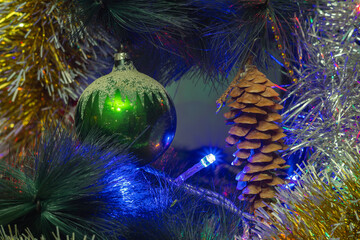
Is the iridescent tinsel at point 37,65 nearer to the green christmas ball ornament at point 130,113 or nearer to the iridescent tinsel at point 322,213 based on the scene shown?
the green christmas ball ornament at point 130,113

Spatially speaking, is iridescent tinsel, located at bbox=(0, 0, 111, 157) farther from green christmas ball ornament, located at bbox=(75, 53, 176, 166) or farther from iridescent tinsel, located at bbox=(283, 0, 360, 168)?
iridescent tinsel, located at bbox=(283, 0, 360, 168)

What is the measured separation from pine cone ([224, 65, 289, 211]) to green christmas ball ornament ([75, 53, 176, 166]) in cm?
9

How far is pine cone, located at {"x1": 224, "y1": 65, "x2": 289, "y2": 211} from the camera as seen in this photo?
41cm

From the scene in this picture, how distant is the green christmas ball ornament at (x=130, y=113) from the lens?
39 cm

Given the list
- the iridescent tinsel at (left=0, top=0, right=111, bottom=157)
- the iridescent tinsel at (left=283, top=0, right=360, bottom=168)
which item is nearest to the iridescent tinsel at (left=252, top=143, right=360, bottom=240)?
the iridescent tinsel at (left=283, top=0, right=360, bottom=168)

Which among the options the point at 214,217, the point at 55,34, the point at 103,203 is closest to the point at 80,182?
the point at 103,203

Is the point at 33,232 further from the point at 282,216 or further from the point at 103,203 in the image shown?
the point at 282,216

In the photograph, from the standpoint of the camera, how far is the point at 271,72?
1.63 ft

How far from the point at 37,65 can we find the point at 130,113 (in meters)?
0.18

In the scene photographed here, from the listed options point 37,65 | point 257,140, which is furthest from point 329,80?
point 37,65

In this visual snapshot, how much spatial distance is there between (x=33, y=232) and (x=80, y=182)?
2.0 inches

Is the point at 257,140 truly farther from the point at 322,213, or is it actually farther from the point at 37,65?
the point at 37,65

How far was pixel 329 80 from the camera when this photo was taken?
42 centimetres

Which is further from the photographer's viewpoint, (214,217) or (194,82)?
(194,82)
